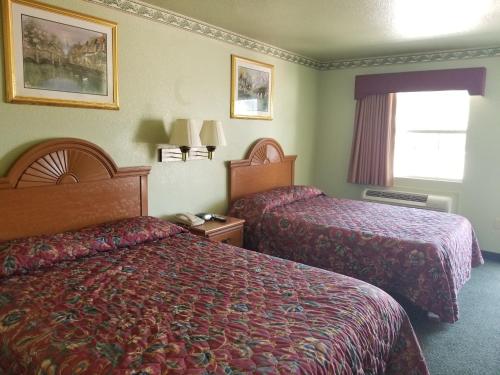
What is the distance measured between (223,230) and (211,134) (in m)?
0.81

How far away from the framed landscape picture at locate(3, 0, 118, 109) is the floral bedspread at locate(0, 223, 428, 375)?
1.05 metres

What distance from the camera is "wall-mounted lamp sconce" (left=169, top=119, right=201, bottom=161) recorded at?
3.02 m

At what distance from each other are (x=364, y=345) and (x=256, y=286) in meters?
0.57

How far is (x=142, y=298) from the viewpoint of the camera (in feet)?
5.75

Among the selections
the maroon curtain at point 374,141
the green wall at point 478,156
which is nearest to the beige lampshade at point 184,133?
the maroon curtain at point 374,141

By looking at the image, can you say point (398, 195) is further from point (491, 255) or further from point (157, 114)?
point (157, 114)

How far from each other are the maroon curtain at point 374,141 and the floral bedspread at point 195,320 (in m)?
2.84

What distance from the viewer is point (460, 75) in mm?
4062

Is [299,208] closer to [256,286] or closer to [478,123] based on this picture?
[256,286]

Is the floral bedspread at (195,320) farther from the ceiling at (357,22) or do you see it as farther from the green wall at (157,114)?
the ceiling at (357,22)

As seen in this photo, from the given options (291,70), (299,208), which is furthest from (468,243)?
(291,70)

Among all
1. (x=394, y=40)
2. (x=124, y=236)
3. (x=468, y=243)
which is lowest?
(x=468, y=243)

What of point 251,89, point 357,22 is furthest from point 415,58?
point 251,89

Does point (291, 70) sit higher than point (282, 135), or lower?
higher
